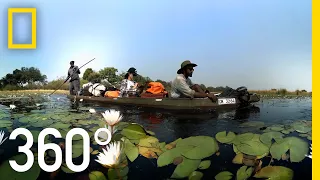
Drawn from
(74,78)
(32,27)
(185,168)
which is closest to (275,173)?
(185,168)

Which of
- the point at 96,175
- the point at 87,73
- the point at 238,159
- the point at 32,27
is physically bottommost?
the point at 96,175

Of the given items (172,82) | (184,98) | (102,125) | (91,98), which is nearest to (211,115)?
(184,98)

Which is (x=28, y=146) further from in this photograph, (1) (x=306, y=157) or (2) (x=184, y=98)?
(1) (x=306, y=157)

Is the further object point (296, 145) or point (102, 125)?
point (102, 125)

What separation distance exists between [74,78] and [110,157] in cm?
91

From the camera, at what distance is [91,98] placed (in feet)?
9.04

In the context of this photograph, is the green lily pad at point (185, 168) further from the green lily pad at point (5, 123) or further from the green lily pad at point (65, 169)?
the green lily pad at point (5, 123)

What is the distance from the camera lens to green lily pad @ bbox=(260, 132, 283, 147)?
196cm

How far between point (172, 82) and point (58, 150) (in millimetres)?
1104

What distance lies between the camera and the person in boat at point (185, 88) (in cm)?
225

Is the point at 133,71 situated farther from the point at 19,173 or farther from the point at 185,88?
the point at 19,173

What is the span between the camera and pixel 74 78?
7.75 ft

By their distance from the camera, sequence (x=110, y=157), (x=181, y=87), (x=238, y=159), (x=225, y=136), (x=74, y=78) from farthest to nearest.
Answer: (x=181, y=87), (x=74, y=78), (x=225, y=136), (x=238, y=159), (x=110, y=157)

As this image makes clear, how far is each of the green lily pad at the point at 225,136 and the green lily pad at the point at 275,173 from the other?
304mm
